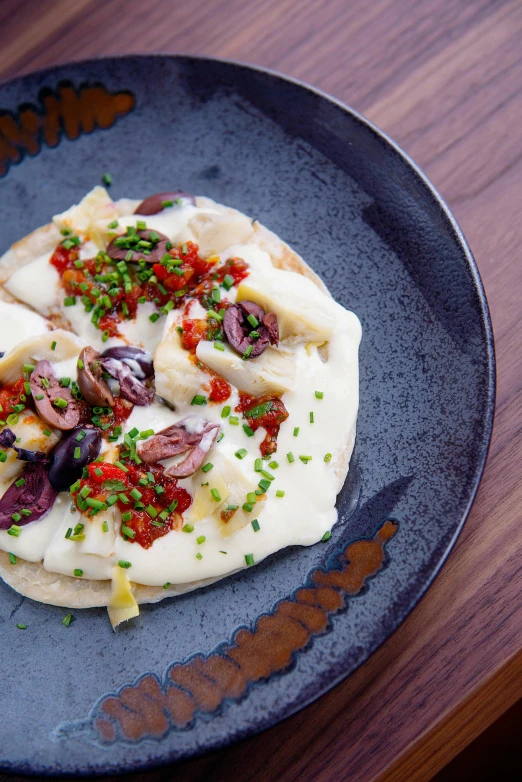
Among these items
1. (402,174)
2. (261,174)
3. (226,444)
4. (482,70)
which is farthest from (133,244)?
(482,70)

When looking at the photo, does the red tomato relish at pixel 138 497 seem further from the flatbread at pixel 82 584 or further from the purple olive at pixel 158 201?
the purple olive at pixel 158 201

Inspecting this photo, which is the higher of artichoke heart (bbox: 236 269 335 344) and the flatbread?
artichoke heart (bbox: 236 269 335 344)

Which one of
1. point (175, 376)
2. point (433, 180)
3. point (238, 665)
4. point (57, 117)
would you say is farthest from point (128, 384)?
point (433, 180)

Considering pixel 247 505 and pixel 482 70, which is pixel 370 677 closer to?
pixel 247 505

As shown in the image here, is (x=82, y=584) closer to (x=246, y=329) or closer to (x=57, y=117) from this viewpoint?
(x=246, y=329)

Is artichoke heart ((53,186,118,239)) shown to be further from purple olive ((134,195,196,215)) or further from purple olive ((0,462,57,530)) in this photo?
purple olive ((0,462,57,530))

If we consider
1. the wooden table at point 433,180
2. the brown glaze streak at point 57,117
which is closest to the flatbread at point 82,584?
the wooden table at point 433,180

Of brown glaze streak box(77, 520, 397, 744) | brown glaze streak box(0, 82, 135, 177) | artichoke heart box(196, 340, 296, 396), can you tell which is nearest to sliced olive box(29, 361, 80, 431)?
artichoke heart box(196, 340, 296, 396)
